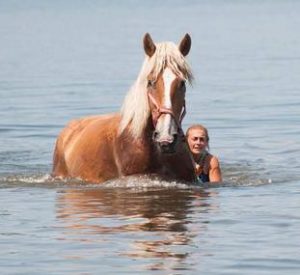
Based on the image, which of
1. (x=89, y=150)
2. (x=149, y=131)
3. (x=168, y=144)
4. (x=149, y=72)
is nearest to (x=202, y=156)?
(x=89, y=150)

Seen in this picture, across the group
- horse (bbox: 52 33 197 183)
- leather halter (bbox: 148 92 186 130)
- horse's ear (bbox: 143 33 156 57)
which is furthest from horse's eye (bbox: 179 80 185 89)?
horse's ear (bbox: 143 33 156 57)

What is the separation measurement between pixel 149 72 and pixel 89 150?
134 cm

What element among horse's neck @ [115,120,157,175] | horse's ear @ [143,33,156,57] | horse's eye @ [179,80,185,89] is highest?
horse's ear @ [143,33,156,57]

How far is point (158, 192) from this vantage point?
14.3m

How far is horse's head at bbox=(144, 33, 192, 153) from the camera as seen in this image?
13.3 m

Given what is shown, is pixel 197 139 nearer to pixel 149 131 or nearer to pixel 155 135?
pixel 149 131

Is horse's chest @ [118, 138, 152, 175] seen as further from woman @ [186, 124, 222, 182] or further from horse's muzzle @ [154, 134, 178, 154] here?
woman @ [186, 124, 222, 182]

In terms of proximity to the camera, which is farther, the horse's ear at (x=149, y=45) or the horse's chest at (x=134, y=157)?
the horse's chest at (x=134, y=157)

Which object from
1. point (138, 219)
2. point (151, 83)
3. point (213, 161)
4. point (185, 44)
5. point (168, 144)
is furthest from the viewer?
point (213, 161)

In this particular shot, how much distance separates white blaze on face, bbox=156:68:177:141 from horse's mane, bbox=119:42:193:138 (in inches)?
3.9

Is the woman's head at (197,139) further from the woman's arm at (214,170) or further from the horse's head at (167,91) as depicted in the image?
the horse's head at (167,91)

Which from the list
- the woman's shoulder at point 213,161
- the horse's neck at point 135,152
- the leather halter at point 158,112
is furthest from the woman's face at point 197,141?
the leather halter at point 158,112

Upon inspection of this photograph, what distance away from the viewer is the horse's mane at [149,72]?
1365 cm

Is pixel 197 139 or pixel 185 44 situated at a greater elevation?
pixel 185 44
